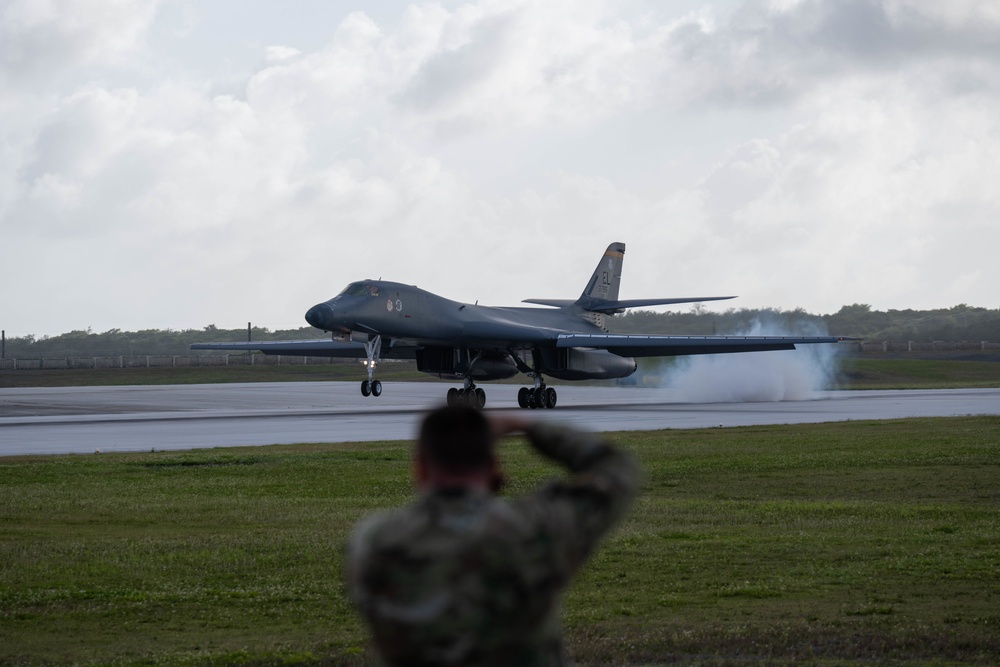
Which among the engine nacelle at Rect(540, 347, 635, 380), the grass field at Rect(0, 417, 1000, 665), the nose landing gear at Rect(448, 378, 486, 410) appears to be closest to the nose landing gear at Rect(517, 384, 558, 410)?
the engine nacelle at Rect(540, 347, 635, 380)

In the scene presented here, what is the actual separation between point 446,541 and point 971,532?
10.1m

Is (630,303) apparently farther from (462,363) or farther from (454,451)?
(454,451)

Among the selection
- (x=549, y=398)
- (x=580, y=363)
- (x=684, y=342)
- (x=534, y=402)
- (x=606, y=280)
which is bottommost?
(x=534, y=402)

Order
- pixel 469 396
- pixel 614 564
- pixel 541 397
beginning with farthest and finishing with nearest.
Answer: pixel 541 397
pixel 469 396
pixel 614 564

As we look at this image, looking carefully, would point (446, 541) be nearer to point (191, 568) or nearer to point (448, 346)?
point (191, 568)

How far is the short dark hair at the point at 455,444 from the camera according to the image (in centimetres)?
320

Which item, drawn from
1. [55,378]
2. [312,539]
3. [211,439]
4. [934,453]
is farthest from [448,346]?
[55,378]

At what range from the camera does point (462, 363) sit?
37.9 meters

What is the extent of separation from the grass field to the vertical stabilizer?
1041 inches

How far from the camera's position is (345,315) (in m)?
32.3

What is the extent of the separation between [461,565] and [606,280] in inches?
1688

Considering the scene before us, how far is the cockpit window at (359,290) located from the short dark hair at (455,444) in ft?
98.3

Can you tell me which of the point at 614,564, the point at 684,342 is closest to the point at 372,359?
the point at 684,342

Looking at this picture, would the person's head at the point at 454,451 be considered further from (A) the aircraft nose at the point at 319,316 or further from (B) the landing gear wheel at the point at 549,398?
(B) the landing gear wheel at the point at 549,398
